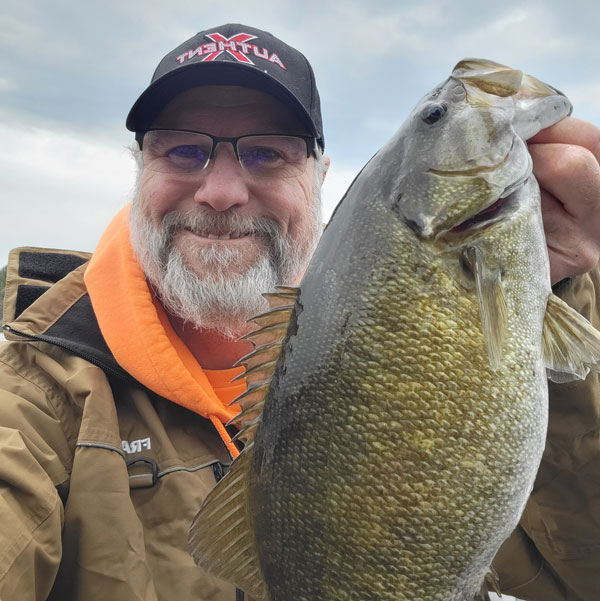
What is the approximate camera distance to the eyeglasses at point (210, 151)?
8.80 ft

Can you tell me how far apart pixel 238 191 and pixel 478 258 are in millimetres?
1559

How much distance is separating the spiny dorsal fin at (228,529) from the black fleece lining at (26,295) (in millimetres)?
1654

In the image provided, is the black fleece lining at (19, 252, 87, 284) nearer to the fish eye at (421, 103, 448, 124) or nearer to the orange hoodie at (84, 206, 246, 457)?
the orange hoodie at (84, 206, 246, 457)

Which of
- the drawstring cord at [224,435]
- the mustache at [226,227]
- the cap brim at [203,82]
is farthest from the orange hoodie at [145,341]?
the cap brim at [203,82]

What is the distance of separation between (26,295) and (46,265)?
0.81ft

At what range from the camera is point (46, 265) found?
9.30 feet

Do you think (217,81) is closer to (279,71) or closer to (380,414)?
(279,71)

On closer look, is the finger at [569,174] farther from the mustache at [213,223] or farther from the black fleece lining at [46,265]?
the black fleece lining at [46,265]

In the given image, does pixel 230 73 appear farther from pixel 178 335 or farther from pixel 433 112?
pixel 433 112

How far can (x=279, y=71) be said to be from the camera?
2.82 m

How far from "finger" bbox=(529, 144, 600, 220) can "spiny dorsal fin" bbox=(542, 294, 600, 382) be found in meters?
0.33

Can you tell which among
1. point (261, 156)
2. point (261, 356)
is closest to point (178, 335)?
point (261, 156)

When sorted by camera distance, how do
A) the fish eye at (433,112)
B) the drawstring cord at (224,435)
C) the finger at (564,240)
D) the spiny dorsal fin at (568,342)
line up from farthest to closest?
the drawstring cord at (224,435)
the finger at (564,240)
the fish eye at (433,112)
the spiny dorsal fin at (568,342)

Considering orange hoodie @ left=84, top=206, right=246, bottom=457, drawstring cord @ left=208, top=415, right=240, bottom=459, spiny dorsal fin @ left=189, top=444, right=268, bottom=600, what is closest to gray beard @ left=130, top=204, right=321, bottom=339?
orange hoodie @ left=84, top=206, right=246, bottom=457
